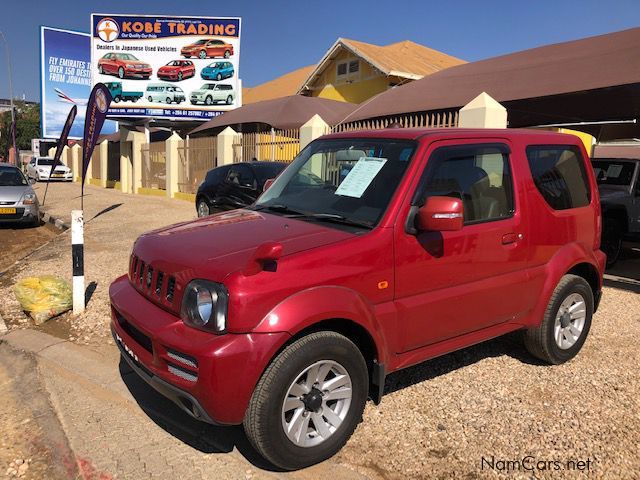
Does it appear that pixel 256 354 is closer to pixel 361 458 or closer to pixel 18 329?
pixel 361 458

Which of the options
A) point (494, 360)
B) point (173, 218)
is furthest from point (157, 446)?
point (173, 218)

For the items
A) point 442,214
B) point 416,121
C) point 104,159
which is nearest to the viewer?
point 442,214

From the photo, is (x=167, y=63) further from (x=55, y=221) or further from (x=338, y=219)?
(x=338, y=219)

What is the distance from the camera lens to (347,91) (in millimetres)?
25094

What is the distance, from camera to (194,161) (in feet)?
65.1

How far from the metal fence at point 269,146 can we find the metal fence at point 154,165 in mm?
6045

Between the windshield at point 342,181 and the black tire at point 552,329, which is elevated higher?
the windshield at point 342,181

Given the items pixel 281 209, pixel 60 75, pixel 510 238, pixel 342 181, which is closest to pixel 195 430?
pixel 281 209

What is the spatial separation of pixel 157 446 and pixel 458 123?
7986 mm

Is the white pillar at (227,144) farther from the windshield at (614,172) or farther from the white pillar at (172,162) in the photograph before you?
the windshield at (614,172)

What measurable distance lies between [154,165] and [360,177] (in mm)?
21765

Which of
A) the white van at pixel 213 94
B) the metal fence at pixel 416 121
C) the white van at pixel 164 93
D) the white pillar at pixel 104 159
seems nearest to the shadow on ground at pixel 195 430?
the metal fence at pixel 416 121

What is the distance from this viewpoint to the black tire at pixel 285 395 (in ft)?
8.73

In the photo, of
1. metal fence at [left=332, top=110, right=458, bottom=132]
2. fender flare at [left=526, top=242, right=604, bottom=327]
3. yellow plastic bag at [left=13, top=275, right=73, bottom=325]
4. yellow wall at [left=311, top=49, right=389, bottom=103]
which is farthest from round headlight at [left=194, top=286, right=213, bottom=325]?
yellow wall at [left=311, top=49, right=389, bottom=103]
